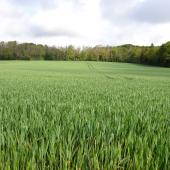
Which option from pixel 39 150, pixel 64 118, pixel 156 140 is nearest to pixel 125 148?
pixel 156 140

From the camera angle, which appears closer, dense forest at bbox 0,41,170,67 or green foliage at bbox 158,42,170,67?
green foliage at bbox 158,42,170,67

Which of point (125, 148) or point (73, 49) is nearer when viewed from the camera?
point (125, 148)

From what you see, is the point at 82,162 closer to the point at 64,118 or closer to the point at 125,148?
the point at 125,148

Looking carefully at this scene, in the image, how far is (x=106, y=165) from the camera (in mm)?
3631

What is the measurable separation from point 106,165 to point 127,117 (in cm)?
263

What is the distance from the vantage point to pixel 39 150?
12.5ft

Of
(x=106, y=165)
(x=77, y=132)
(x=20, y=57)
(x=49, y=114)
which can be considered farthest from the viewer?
(x=20, y=57)

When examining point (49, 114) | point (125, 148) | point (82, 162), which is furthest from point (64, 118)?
point (82, 162)

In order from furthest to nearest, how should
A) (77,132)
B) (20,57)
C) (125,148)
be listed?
(20,57) → (77,132) → (125,148)

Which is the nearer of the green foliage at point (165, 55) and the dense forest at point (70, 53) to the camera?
the green foliage at point (165, 55)

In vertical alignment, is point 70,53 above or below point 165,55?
below

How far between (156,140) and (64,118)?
2.02 meters

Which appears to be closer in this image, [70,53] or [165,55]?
[165,55]

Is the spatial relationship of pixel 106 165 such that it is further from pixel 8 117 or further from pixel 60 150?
pixel 8 117
